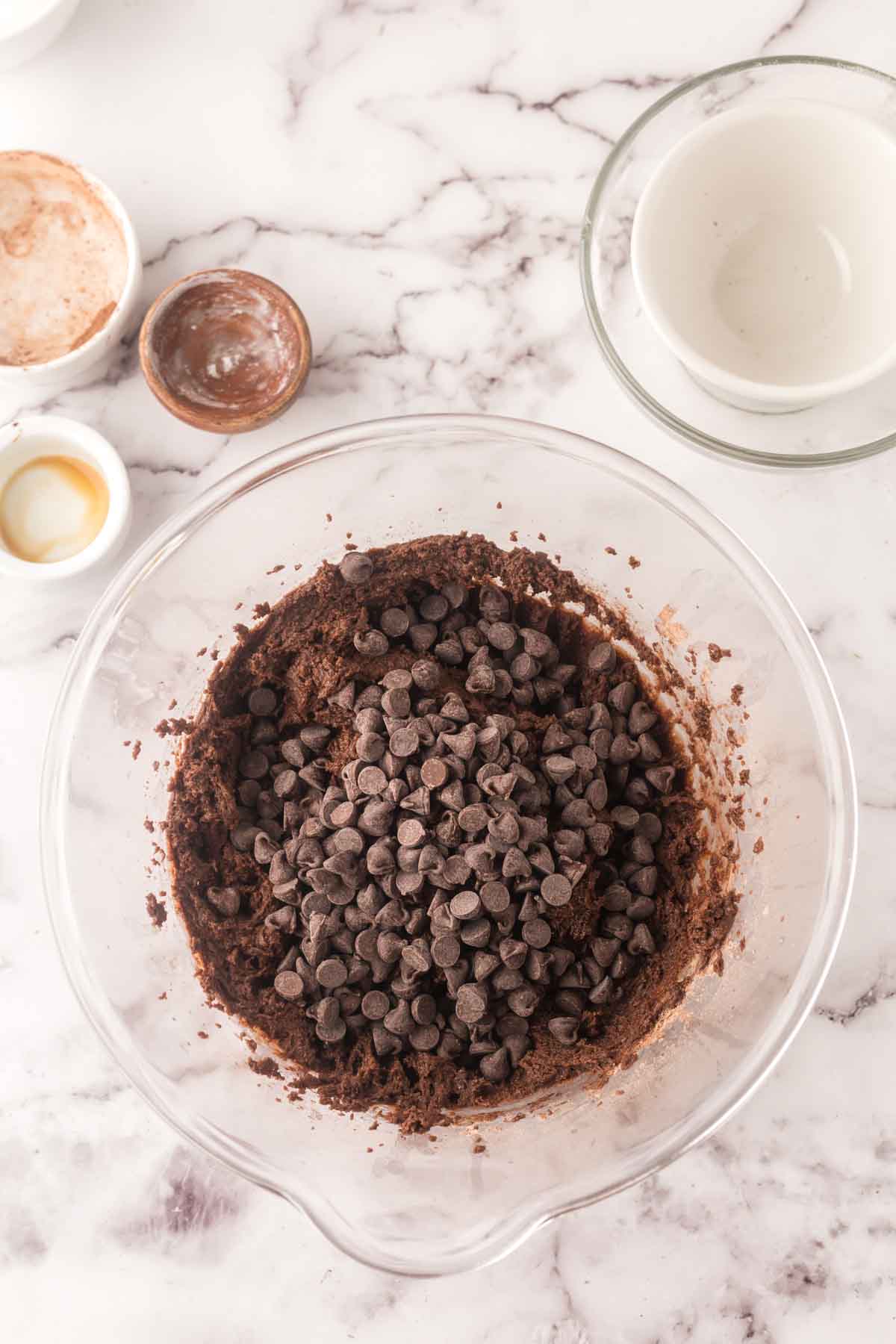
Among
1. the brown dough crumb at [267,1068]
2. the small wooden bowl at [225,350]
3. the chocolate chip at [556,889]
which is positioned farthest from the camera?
the small wooden bowl at [225,350]

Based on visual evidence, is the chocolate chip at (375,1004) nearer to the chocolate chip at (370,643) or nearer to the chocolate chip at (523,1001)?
the chocolate chip at (523,1001)

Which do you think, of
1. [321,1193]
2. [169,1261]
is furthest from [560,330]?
[169,1261]

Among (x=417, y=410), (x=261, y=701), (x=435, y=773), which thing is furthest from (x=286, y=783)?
(x=417, y=410)

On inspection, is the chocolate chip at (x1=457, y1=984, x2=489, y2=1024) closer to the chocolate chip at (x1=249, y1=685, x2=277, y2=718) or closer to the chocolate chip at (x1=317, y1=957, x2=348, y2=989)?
the chocolate chip at (x1=317, y1=957, x2=348, y2=989)

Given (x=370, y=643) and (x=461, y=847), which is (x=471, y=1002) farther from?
(x=370, y=643)

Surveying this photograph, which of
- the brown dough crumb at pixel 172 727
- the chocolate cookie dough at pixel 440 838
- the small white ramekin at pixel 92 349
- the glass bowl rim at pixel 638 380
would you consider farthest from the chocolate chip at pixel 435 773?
the small white ramekin at pixel 92 349

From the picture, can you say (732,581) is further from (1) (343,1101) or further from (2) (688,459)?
(1) (343,1101)
